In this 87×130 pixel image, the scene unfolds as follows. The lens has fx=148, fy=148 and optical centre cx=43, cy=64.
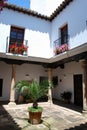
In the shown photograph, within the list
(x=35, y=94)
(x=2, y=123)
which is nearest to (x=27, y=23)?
(x=35, y=94)

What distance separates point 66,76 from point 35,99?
584cm

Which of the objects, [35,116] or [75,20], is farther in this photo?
[75,20]

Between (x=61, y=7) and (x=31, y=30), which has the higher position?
(x=61, y=7)

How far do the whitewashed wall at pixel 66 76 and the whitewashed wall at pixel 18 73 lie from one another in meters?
1.57

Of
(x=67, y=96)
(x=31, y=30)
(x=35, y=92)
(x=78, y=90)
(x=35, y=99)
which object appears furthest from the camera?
(x=31, y=30)

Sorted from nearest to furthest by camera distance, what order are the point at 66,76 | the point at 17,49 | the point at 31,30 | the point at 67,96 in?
the point at 17,49 < the point at 67,96 < the point at 31,30 < the point at 66,76

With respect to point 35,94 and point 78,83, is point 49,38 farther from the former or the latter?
point 35,94

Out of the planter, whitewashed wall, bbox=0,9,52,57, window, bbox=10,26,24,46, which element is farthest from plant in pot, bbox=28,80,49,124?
window, bbox=10,26,24,46

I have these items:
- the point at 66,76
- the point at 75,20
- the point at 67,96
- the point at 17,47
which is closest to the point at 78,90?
the point at 67,96

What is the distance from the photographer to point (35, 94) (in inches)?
249

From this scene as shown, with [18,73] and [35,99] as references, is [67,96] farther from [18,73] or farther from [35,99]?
[35,99]

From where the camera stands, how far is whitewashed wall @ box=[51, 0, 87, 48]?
830 cm

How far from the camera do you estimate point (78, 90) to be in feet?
33.4

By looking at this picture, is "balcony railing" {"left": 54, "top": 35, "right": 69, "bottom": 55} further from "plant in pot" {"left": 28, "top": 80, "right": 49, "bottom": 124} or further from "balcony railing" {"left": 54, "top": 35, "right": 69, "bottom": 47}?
"plant in pot" {"left": 28, "top": 80, "right": 49, "bottom": 124}
